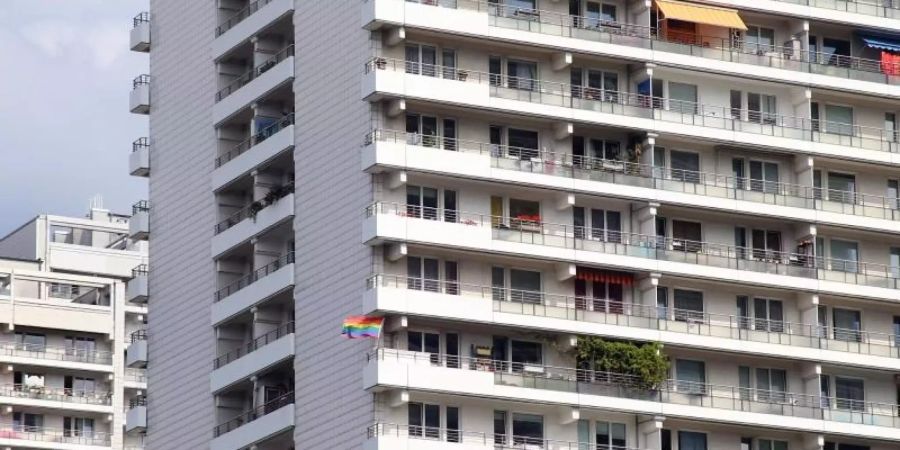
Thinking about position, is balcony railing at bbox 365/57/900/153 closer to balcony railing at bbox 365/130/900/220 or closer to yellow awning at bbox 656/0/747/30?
balcony railing at bbox 365/130/900/220

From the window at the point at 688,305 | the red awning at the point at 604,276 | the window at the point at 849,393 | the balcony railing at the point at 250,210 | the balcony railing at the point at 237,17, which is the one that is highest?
the balcony railing at the point at 237,17

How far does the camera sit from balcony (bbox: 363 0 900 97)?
3807 inches

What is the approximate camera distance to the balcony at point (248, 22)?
340ft

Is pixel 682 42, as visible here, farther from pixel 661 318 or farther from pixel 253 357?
pixel 253 357


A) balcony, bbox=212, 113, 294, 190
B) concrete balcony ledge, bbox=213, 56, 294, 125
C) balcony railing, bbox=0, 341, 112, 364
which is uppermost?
balcony railing, bbox=0, 341, 112, 364

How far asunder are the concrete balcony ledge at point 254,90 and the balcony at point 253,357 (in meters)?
9.39

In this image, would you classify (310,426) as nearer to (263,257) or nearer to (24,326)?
(263,257)

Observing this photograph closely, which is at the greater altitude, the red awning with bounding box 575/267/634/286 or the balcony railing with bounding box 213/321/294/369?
the red awning with bounding box 575/267/634/286

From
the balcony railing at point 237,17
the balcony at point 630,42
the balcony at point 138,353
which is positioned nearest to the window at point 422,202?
the balcony at point 630,42

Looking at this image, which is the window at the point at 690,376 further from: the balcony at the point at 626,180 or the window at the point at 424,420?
the window at the point at 424,420

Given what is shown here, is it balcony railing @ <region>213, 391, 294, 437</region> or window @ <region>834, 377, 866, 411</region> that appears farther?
window @ <region>834, 377, 866, 411</region>

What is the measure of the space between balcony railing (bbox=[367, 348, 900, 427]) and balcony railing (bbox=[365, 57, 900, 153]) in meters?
10.0

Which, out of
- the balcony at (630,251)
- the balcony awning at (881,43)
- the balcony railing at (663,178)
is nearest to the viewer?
the balcony at (630,251)

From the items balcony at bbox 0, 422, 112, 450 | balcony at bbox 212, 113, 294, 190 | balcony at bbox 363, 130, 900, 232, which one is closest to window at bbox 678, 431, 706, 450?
balcony at bbox 363, 130, 900, 232
